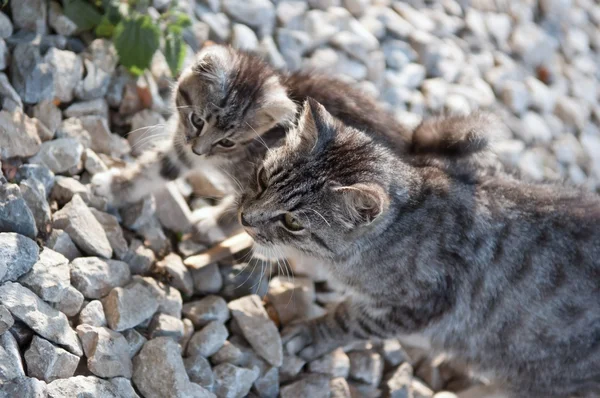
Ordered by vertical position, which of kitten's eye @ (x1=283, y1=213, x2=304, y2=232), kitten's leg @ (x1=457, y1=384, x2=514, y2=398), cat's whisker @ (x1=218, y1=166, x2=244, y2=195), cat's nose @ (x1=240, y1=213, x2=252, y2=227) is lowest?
kitten's leg @ (x1=457, y1=384, x2=514, y2=398)

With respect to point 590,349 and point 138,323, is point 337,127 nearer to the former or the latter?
point 138,323

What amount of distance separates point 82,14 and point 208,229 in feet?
3.82

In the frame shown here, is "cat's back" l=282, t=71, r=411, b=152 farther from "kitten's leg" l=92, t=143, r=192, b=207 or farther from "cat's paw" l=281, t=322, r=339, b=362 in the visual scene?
"cat's paw" l=281, t=322, r=339, b=362

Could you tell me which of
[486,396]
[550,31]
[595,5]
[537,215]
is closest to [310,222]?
[537,215]

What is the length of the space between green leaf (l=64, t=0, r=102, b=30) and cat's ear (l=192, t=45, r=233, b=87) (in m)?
0.66

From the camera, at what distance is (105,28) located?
128 inches

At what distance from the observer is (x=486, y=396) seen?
124 inches

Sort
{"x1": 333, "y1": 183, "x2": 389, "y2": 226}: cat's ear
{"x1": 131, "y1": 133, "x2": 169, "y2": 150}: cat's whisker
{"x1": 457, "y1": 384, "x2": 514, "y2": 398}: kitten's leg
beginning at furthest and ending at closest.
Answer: {"x1": 131, "y1": 133, "x2": 169, "y2": 150}: cat's whisker → {"x1": 457, "y1": 384, "x2": 514, "y2": 398}: kitten's leg → {"x1": 333, "y1": 183, "x2": 389, "y2": 226}: cat's ear

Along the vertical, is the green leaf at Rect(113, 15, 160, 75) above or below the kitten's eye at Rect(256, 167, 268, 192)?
above

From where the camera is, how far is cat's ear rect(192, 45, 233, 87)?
112 inches

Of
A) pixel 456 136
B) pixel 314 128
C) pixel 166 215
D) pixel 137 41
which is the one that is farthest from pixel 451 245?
pixel 137 41

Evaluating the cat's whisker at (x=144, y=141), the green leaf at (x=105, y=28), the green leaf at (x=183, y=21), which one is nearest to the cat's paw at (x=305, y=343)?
the cat's whisker at (x=144, y=141)

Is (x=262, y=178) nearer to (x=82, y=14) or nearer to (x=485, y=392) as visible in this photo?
(x=82, y=14)

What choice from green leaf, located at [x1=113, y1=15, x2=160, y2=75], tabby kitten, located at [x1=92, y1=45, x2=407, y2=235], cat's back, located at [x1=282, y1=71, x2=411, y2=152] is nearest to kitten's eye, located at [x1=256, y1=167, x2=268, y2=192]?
tabby kitten, located at [x1=92, y1=45, x2=407, y2=235]
